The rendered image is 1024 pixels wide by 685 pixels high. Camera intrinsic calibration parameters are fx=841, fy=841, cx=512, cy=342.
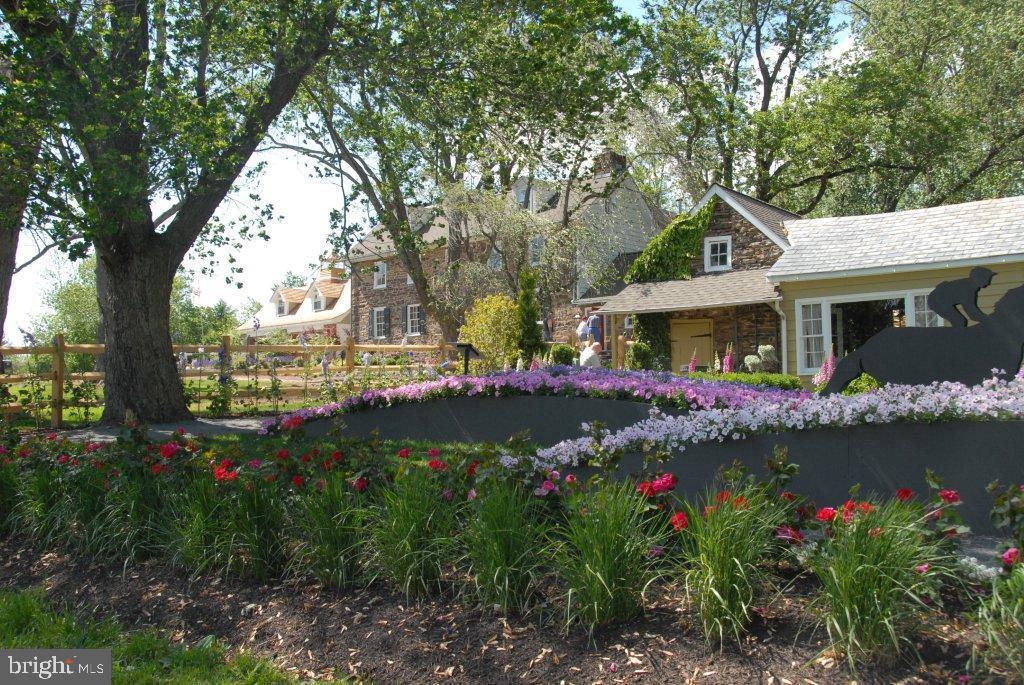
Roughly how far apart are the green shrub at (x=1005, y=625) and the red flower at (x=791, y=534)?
750 millimetres

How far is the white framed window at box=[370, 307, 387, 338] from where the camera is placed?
129 feet

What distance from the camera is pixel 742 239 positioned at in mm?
23562

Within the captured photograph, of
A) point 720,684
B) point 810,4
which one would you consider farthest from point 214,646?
point 810,4

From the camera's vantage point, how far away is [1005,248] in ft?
49.5

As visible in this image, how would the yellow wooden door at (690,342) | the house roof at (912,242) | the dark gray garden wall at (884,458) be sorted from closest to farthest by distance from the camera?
the dark gray garden wall at (884,458) → the house roof at (912,242) → the yellow wooden door at (690,342)

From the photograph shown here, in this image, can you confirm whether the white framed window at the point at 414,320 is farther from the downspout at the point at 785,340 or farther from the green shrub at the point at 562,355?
the downspout at the point at 785,340

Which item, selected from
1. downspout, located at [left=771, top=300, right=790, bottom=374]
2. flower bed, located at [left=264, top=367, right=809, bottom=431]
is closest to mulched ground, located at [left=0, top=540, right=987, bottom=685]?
flower bed, located at [left=264, top=367, right=809, bottom=431]

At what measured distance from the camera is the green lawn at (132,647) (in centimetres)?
367

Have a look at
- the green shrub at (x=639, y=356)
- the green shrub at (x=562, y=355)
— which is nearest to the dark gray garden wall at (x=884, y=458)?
the green shrub at (x=562, y=355)

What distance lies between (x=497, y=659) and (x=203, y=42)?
1036 cm

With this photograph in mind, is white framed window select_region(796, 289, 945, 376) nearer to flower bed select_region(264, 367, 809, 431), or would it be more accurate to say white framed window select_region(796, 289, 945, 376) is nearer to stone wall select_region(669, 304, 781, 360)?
stone wall select_region(669, 304, 781, 360)

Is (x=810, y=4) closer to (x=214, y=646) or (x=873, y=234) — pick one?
(x=873, y=234)

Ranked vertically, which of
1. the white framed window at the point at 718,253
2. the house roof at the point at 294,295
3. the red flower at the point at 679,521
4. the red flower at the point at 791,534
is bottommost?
the red flower at the point at 791,534

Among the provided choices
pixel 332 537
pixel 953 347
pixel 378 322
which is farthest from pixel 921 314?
pixel 378 322
